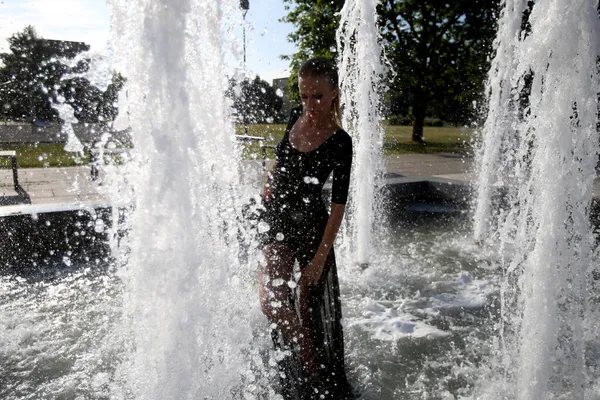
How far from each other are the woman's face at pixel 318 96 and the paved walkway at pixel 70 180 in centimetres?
419

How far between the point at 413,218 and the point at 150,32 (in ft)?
Result: 19.3

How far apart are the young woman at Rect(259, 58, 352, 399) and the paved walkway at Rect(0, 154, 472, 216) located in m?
3.92

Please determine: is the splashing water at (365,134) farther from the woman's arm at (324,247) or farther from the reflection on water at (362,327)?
the woman's arm at (324,247)

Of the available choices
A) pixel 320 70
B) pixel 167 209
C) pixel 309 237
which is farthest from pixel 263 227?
pixel 320 70

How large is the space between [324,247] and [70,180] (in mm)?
9794

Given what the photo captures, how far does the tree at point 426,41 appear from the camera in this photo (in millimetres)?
23328

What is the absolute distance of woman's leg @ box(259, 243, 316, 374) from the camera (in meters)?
2.72

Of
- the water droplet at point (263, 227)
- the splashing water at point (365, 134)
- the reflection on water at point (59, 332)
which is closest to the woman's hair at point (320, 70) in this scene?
the water droplet at point (263, 227)

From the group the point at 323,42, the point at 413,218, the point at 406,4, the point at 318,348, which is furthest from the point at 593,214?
the point at 406,4

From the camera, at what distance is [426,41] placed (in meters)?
24.6

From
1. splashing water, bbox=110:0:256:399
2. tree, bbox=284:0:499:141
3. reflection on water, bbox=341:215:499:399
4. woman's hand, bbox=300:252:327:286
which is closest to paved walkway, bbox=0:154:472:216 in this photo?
splashing water, bbox=110:0:256:399

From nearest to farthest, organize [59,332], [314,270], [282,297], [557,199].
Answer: [314,270]
[282,297]
[557,199]
[59,332]

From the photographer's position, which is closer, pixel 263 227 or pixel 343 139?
pixel 343 139

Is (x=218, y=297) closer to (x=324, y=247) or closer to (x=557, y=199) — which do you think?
(x=324, y=247)
